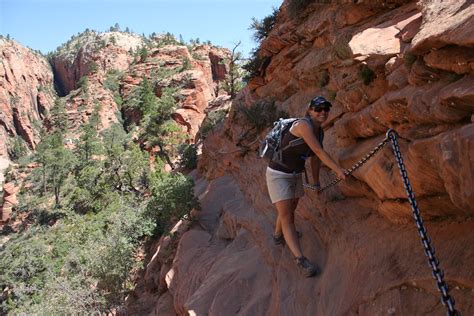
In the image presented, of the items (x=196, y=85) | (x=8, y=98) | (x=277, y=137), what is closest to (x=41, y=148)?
(x=196, y=85)

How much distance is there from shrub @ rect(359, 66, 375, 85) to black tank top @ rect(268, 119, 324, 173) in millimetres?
1033

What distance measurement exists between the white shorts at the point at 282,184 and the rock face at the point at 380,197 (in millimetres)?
768

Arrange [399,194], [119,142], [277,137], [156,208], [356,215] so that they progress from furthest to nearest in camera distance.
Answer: [119,142]
[156,208]
[356,215]
[277,137]
[399,194]

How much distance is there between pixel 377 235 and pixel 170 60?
58.0 meters

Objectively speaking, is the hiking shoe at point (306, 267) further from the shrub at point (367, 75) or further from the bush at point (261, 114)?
the bush at point (261, 114)

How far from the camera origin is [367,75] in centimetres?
487

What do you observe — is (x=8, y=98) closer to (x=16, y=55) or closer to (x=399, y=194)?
(x=16, y=55)

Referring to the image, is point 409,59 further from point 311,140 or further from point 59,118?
point 59,118

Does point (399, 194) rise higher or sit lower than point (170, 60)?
lower

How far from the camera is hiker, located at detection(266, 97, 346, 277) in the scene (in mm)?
4141

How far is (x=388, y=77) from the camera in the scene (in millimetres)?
4375

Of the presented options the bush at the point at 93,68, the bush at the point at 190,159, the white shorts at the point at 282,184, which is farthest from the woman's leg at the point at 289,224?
the bush at the point at 93,68

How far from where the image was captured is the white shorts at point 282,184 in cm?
470

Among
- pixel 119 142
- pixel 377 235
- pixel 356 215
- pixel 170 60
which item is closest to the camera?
pixel 377 235
